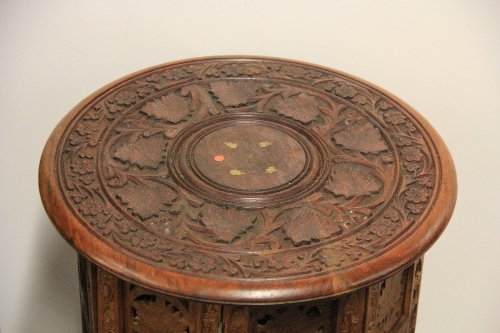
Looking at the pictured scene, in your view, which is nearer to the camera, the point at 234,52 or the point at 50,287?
the point at 234,52

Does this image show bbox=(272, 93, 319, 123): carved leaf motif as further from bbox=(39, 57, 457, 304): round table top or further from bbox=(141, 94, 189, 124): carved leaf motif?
bbox=(141, 94, 189, 124): carved leaf motif

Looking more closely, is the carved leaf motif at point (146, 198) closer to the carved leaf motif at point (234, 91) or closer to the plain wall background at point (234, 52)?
the carved leaf motif at point (234, 91)

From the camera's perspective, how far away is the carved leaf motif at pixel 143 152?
2.06 meters

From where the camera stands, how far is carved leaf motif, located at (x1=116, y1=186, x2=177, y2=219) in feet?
6.25

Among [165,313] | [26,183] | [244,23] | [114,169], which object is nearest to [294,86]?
[244,23]

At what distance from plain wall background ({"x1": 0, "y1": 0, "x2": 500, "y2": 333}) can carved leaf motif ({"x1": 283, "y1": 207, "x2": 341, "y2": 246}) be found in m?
0.99

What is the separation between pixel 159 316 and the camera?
1.86 metres

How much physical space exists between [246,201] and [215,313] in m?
0.31

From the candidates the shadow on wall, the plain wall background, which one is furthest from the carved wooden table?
the shadow on wall

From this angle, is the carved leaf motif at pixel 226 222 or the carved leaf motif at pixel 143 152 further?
the carved leaf motif at pixel 143 152

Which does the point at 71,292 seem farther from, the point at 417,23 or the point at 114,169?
the point at 417,23

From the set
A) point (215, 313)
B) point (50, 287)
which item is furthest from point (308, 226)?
point (50, 287)

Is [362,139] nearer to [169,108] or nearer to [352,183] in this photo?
[352,183]

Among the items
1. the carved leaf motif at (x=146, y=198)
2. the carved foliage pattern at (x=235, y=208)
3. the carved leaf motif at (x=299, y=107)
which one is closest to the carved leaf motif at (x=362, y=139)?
the carved foliage pattern at (x=235, y=208)
